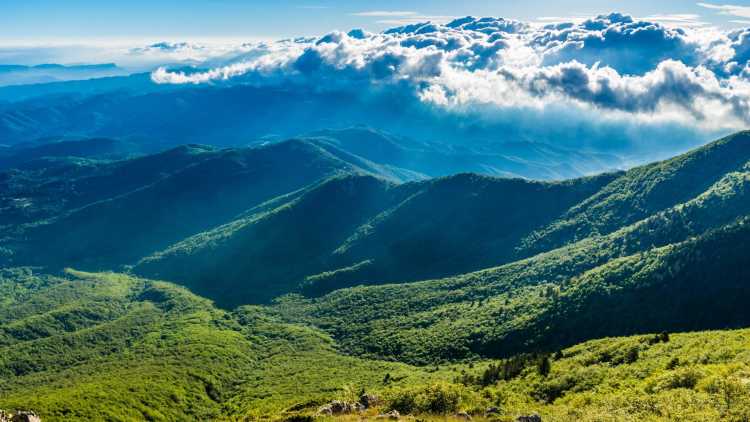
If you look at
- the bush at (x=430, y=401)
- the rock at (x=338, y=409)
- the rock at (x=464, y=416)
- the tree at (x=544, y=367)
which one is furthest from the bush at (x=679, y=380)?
the rock at (x=338, y=409)

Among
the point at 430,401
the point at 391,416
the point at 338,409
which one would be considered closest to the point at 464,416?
the point at 430,401

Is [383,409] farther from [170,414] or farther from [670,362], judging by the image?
[170,414]

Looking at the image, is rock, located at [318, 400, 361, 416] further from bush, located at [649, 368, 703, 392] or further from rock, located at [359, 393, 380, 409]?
bush, located at [649, 368, 703, 392]

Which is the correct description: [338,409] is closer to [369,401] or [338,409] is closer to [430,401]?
[369,401]

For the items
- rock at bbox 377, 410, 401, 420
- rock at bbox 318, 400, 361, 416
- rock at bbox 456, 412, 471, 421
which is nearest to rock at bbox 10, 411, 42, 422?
rock at bbox 318, 400, 361, 416

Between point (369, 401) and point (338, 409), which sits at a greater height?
point (338, 409)

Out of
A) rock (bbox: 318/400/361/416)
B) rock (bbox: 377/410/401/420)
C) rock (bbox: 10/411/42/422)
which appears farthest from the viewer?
rock (bbox: 318/400/361/416)

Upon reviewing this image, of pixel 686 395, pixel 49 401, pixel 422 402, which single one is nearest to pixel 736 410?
pixel 686 395

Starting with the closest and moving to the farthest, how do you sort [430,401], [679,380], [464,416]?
[679,380]
[464,416]
[430,401]

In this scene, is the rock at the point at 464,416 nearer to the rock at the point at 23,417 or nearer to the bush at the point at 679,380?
the bush at the point at 679,380

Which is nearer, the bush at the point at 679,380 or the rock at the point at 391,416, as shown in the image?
the bush at the point at 679,380

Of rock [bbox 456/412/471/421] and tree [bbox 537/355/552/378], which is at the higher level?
rock [bbox 456/412/471/421]
